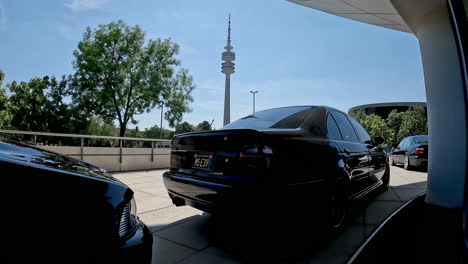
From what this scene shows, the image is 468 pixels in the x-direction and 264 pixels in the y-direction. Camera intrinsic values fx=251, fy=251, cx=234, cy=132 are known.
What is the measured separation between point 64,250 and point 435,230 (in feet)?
13.9

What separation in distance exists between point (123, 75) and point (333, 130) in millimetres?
21498

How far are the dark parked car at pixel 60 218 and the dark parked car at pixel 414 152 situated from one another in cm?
1114

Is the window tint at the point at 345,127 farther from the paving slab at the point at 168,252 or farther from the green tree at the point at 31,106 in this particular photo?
the green tree at the point at 31,106

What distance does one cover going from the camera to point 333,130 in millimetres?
3189

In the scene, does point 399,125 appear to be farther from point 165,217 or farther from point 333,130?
point 165,217

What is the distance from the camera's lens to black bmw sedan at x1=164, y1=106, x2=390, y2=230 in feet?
7.06

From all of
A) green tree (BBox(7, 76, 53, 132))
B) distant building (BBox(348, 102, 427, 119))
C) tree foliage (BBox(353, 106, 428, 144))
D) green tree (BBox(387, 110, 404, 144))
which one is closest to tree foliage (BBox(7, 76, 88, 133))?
green tree (BBox(7, 76, 53, 132))

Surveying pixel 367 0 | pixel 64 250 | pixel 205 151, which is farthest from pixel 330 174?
pixel 367 0

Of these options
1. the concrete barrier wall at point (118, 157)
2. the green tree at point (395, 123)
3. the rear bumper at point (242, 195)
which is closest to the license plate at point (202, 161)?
the rear bumper at point (242, 195)

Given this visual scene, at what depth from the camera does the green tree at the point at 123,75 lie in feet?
69.1

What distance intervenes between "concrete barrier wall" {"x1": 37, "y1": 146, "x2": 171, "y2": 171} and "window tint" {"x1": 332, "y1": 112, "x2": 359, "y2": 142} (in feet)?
23.5

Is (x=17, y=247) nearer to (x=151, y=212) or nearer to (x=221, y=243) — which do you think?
(x=221, y=243)

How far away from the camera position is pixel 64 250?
1.07 m

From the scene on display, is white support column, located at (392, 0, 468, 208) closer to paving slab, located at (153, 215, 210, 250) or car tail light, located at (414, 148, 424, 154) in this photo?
paving slab, located at (153, 215, 210, 250)
